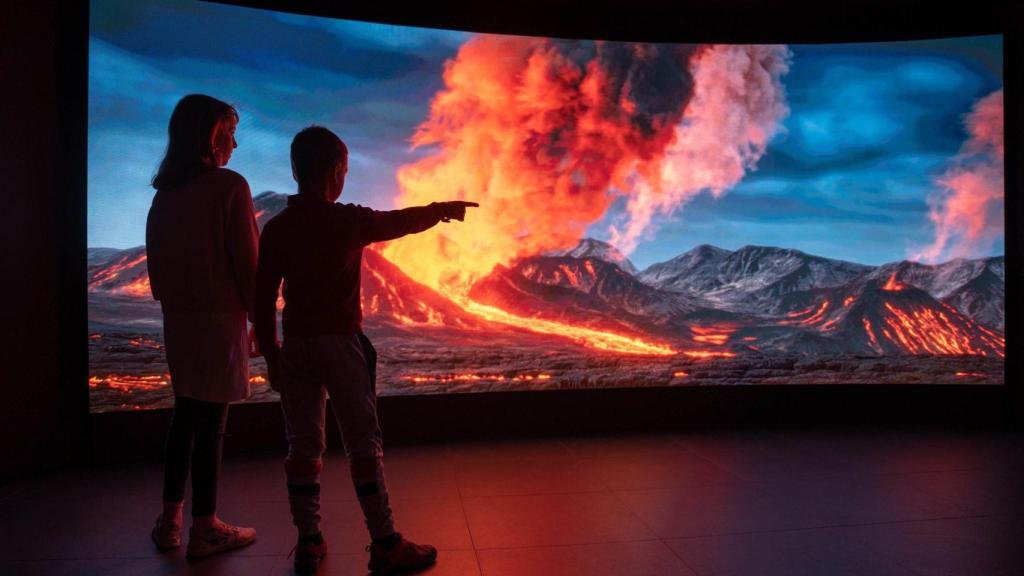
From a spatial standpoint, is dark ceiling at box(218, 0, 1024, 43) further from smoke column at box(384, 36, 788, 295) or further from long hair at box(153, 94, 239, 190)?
long hair at box(153, 94, 239, 190)

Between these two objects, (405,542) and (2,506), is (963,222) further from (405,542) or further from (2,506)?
(2,506)

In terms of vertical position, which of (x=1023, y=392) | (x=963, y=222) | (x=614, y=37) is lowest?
(x=1023, y=392)

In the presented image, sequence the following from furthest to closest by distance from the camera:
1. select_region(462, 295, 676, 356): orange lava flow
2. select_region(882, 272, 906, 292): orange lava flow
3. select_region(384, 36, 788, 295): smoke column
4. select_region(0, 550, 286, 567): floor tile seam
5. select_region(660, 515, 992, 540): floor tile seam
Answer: select_region(882, 272, 906, 292): orange lava flow → select_region(462, 295, 676, 356): orange lava flow → select_region(384, 36, 788, 295): smoke column → select_region(660, 515, 992, 540): floor tile seam → select_region(0, 550, 286, 567): floor tile seam

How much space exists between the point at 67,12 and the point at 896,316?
5291 millimetres

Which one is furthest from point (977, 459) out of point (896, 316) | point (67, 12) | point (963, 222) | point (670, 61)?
point (67, 12)

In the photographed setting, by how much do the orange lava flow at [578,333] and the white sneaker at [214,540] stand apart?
2.19 metres

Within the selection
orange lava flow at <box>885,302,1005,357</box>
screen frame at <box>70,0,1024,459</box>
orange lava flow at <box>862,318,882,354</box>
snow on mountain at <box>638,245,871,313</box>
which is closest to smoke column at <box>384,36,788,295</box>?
screen frame at <box>70,0,1024,459</box>

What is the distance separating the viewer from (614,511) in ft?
8.53

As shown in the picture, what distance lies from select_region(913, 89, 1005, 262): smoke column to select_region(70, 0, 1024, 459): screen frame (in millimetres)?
105

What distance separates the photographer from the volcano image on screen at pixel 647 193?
12.9ft

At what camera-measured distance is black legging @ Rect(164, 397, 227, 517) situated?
2.15 metres

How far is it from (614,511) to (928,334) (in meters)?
3.32

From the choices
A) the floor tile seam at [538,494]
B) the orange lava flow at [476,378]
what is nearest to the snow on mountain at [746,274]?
Result: the orange lava flow at [476,378]

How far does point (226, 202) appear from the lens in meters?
2.12
